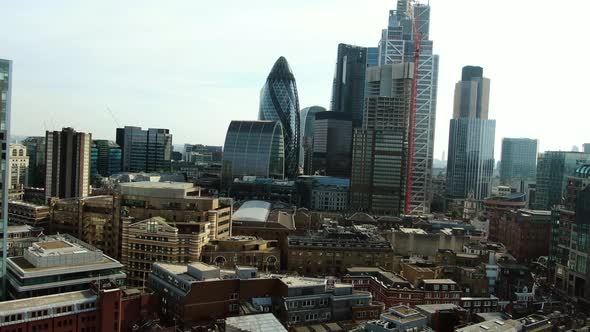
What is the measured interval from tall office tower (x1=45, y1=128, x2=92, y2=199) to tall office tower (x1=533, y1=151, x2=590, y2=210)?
137428 millimetres

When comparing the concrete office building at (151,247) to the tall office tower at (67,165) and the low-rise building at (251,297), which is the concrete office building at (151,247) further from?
the tall office tower at (67,165)

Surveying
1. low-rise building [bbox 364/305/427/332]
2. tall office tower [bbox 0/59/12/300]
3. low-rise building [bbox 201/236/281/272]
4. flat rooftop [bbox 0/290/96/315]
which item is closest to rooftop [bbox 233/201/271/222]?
low-rise building [bbox 201/236/281/272]

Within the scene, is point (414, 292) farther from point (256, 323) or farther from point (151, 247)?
point (151, 247)

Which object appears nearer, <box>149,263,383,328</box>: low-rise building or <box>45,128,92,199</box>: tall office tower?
<box>149,263,383,328</box>: low-rise building

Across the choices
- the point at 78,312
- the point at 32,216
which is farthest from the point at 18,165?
the point at 78,312

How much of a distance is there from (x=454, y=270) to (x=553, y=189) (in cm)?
10891

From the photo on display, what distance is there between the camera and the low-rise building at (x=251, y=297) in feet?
201

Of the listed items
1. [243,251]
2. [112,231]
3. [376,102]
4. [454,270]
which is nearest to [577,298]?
[454,270]

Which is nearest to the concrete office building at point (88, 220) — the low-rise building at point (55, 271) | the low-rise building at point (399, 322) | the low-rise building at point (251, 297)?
the low-rise building at point (55, 271)

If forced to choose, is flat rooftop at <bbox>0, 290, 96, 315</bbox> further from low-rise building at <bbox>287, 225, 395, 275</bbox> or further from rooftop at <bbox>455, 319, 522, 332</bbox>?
rooftop at <bbox>455, 319, 522, 332</bbox>

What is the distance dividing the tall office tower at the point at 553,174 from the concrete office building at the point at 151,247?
127579 mm

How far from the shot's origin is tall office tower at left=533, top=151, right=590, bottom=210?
557ft

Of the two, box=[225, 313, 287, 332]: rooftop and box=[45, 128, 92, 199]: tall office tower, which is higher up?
box=[45, 128, 92, 199]: tall office tower

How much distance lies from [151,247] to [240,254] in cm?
1411
